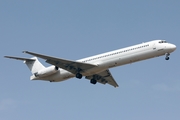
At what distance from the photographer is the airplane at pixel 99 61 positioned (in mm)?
39750

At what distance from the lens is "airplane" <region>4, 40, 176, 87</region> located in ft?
130

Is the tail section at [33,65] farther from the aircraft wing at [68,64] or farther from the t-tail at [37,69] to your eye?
the aircraft wing at [68,64]

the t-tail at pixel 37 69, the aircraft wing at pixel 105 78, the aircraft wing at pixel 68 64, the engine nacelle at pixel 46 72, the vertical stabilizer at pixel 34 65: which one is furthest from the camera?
the vertical stabilizer at pixel 34 65

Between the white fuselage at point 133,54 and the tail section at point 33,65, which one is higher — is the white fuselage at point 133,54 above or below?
below

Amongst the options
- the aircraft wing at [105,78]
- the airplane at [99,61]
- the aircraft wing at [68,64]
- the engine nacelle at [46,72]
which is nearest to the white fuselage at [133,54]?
the airplane at [99,61]

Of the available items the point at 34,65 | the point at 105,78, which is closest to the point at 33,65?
the point at 34,65

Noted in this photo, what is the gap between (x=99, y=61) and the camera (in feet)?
135

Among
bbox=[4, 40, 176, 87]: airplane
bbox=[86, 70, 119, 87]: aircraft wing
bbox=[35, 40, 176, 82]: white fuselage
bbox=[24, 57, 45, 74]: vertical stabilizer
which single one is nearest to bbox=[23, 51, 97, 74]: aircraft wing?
bbox=[4, 40, 176, 87]: airplane

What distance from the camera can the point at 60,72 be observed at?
44.3 m

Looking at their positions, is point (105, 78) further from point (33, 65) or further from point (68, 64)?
point (33, 65)

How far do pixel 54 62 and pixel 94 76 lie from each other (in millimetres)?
7008

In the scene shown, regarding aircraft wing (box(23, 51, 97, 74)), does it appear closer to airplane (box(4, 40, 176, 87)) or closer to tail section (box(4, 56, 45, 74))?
airplane (box(4, 40, 176, 87))

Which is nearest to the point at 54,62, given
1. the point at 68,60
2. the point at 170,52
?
the point at 68,60

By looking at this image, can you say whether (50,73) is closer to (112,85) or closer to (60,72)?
(60,72)
